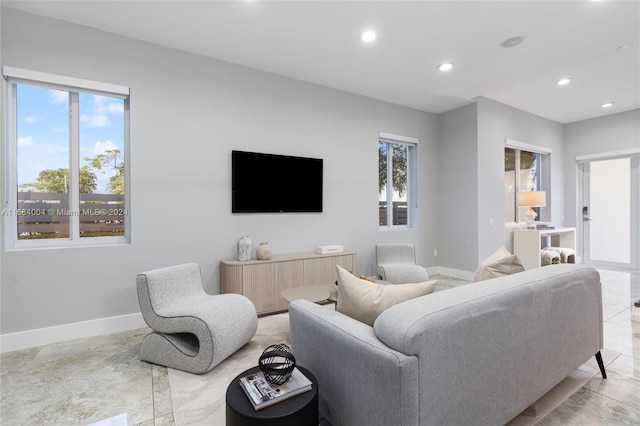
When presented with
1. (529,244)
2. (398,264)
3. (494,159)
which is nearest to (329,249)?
(398,264)

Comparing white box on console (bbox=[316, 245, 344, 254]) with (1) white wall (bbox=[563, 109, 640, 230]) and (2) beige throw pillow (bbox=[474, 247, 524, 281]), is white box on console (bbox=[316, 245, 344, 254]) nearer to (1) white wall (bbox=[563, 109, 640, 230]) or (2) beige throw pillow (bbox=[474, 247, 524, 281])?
(2) beige throw pillow (bbox=[474, 247, 524, 281])

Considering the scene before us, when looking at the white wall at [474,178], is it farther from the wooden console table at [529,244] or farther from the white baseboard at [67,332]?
the white baseboard at [67,332]

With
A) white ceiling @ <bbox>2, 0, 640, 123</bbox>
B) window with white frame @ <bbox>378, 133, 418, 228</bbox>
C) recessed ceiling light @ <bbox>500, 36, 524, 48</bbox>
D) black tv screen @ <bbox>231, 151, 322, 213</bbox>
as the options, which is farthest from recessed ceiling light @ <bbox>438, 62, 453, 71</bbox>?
black tv screen @ <bbox>231, 151, 322, 213</bbox>

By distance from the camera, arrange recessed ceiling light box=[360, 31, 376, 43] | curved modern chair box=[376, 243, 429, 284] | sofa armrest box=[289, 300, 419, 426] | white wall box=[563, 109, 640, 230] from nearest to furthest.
A: sofa armrest box=[289, 300, 419, 426] < recessed ceiling light box=[360, 31, 376, 43] < curved modern chair box=[376, 243, 429, 284] < white wall box=[563, 109, 640, 230]

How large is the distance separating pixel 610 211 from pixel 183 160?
7350 mm

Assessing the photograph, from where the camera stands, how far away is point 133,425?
164 cm

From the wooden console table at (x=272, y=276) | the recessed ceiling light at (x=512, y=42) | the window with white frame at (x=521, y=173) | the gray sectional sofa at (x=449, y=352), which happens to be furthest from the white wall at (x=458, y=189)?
the gray sectional sofa at (x=449, y=352)

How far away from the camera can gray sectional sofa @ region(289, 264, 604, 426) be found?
1.11 meters

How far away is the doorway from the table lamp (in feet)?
5.83

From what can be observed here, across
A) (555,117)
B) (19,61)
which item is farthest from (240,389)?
(555,117)

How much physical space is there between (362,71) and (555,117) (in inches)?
174

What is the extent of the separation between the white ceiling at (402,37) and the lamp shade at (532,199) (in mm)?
1598

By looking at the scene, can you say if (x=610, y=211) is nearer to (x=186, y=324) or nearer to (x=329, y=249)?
(x=329, y=249)

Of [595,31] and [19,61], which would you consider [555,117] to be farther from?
[19,61]
